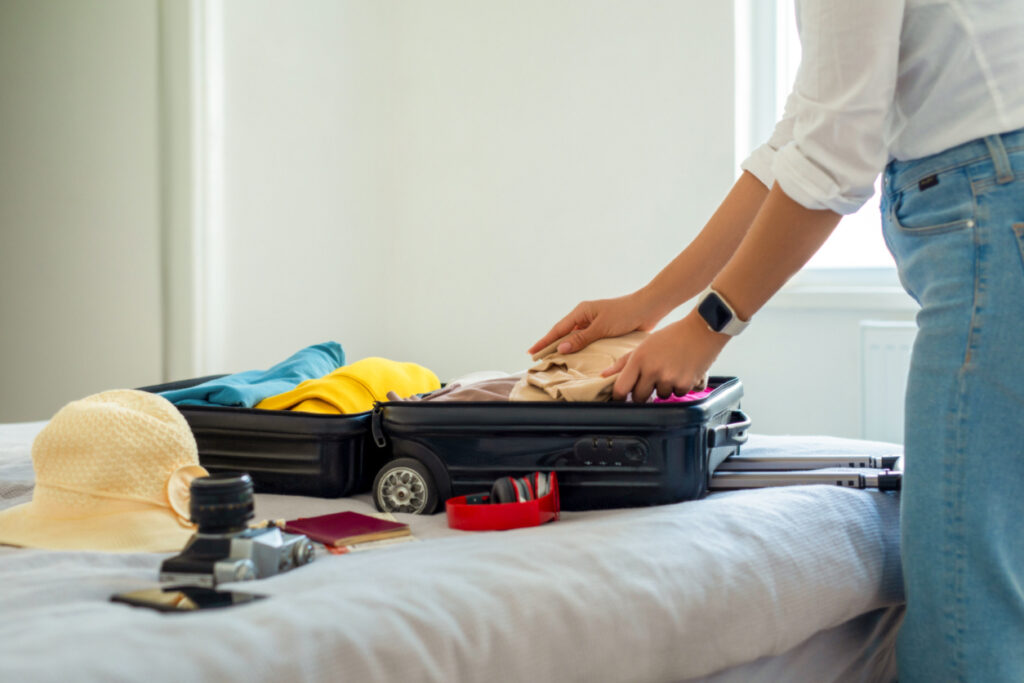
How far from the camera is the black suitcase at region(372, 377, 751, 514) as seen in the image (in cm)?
97

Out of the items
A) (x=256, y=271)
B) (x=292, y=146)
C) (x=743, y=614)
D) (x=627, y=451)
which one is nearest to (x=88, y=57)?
(x=292, y=146)

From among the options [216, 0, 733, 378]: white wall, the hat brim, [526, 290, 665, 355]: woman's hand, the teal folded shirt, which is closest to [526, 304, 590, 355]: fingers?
[526, 290, 665, 355]: woman's hand

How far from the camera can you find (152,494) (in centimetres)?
88

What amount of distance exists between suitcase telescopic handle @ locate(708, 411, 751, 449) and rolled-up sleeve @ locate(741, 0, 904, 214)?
313 mm

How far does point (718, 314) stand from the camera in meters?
0.93

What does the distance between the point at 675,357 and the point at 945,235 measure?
292 mm

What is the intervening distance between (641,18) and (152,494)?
256 centimetres

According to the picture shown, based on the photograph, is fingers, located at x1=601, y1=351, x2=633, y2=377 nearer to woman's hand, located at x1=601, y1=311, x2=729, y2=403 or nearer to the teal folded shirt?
woman's hand, located at x1=601, y1=311, x2=729, y2=403

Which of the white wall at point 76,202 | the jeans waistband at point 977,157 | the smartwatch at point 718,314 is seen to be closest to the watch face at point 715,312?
the smartwatch at point 718,314

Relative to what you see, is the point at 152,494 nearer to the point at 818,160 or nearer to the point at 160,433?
the point at 160,433

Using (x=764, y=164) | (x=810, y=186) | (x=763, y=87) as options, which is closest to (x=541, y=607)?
(x=810, y=186)

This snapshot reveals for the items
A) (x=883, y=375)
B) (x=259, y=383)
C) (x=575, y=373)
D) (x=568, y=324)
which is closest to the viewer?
A: (x=575, y=373)

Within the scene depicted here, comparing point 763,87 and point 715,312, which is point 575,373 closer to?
point 715,312

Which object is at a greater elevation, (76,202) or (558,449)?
(76,202)
